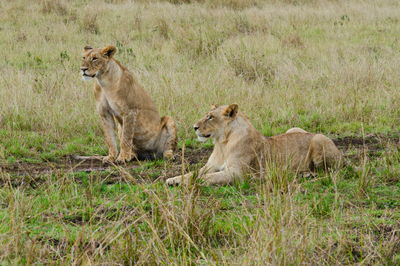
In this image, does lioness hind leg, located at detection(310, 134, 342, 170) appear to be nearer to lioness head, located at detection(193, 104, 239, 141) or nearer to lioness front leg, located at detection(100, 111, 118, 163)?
lioness head, located at detection(193, 104, 239, 141)

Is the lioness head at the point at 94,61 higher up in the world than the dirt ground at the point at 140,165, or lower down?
higher up

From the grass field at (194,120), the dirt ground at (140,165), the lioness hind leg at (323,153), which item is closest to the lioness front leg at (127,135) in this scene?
the dirt ground at (140,165)

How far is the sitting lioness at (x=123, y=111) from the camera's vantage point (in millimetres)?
6879

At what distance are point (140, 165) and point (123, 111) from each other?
39.8 inches

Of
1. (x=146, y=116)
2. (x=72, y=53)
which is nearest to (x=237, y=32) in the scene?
(x=72, y=53)

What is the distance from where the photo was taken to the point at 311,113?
28.8 ft

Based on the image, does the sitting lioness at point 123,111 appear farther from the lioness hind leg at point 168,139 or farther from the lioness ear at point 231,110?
the lioness ear at point 231,110

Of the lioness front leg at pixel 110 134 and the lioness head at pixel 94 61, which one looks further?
the lioness front leg at pixel 110 134

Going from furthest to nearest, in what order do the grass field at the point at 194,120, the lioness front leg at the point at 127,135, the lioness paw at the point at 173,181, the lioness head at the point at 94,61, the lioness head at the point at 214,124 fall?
the lioness front leg at the point at 127,135 → the lioness head at the point at 94,61 → the lioness head at the point at 214,124 → the lioness paw at the point at 173,181 → the grass field at the point at 194,120

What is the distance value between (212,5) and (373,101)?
401 inches

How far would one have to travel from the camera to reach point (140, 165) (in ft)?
19.9

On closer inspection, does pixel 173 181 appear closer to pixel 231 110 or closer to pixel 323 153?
pixel 231 110

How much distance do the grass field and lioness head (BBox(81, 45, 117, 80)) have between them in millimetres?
908

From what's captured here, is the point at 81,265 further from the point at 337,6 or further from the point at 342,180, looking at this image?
the point at 337,6
